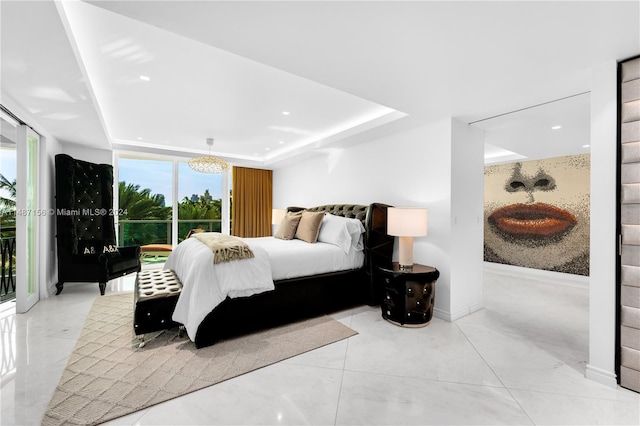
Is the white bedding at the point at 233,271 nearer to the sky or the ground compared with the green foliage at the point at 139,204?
nearer to the ground

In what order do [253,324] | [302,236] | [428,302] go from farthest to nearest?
→ [302,236], [428,302], [253,324]

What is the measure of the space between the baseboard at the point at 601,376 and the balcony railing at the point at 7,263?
6218 millimetres

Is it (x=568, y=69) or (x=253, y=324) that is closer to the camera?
(x=568, y=69)

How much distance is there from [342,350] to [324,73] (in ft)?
7.52

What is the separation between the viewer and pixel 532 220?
206 inches

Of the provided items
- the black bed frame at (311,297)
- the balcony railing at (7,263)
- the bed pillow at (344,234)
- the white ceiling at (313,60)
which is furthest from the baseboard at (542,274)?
the balcony railing at (7,263)

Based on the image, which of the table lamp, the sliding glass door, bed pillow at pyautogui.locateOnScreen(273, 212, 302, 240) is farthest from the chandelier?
the table lamp

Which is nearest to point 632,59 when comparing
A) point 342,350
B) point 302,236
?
point 342,350

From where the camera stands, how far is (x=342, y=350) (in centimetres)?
240

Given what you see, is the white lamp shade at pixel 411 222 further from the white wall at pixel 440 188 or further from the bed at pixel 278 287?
the bed at pixel 278 287

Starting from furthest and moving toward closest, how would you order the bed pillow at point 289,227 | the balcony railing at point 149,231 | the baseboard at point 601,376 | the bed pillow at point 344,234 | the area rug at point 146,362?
the balcony railing at point 149,231 < the bed pillow at point 289,227 < the bed pillow at point 344,234 < the baseboard at point 601,376 < the area rug at point 146,362

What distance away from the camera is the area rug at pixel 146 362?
5.55ft

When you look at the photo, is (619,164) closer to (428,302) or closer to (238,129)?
(428,302)

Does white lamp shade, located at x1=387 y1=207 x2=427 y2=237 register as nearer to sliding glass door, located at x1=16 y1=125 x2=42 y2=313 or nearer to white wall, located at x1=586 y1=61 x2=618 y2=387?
white wall, located at x1=586 y1=61 x2=618 y2=387
